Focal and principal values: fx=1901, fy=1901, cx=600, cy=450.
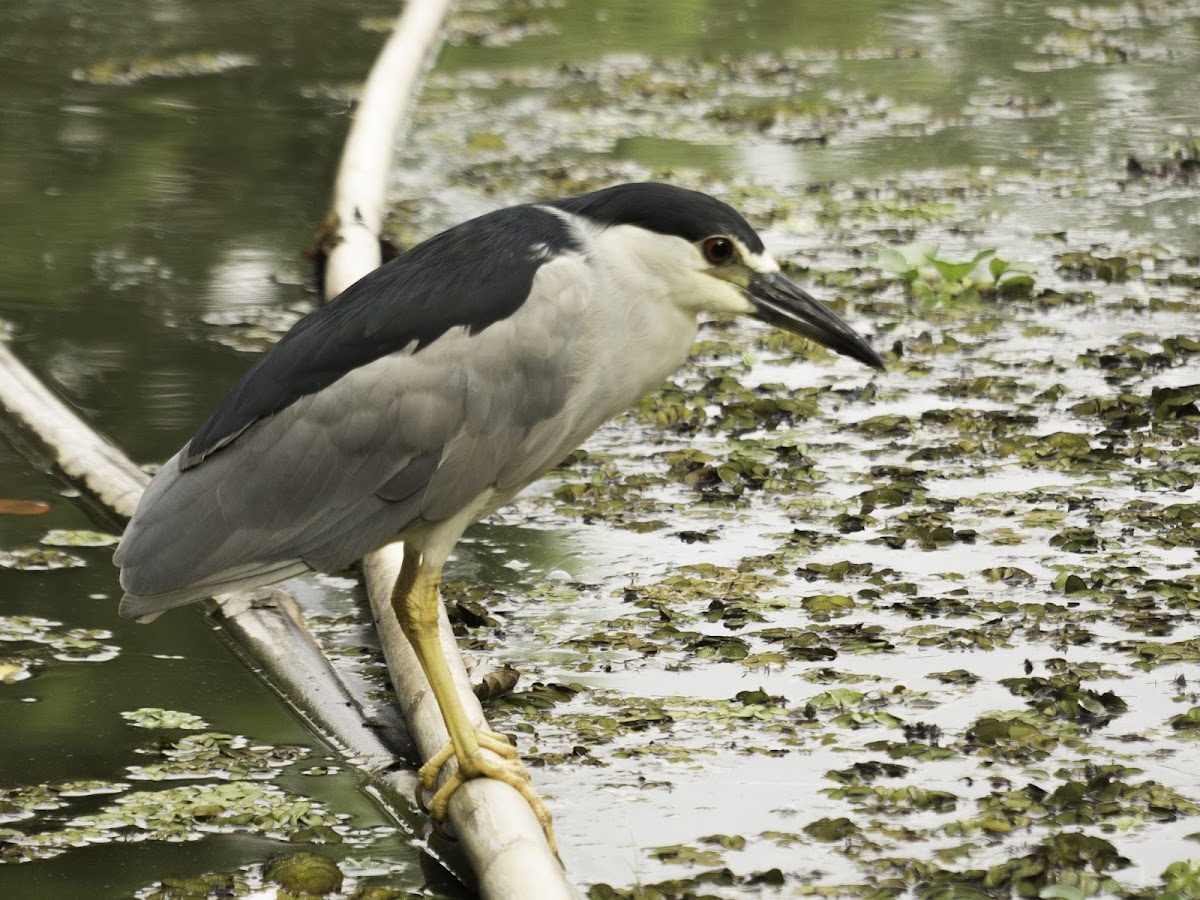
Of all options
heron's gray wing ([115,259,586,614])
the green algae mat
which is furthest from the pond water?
heron's gray wing ([115,259,586,614])

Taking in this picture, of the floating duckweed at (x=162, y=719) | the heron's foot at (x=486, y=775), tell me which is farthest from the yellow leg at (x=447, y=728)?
the floating duckweed at (x=162, y=719)

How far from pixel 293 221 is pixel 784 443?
3.28 meters

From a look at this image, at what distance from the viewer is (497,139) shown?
947 cm

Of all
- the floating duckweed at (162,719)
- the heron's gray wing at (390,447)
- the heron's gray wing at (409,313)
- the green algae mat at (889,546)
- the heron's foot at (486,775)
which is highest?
the heron's gray wing at (409,313)

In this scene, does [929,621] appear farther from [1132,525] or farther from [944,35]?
[944,35]

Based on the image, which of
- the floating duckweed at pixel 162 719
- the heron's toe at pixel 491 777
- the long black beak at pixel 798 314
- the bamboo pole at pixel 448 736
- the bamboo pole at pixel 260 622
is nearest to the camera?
the bamboo pole at pixel 448 736

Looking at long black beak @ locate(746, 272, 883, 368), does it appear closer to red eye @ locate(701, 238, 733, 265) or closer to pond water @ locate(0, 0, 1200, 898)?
red eye @ locate(701, 238, 733, 265)

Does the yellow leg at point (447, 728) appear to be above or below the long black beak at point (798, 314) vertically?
below

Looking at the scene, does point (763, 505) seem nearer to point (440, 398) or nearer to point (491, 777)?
point (440, 398)

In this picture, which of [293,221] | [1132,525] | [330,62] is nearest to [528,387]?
[1132,525]

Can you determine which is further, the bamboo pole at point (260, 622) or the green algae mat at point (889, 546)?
the bamboo pole at point (260, 622)

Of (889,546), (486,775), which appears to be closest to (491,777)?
(486,775)

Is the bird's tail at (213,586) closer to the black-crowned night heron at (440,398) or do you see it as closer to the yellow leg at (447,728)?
the black-crowned night heron at (440,398)

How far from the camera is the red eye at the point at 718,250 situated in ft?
11.6
